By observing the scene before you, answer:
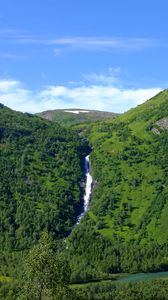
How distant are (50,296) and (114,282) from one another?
117 metres

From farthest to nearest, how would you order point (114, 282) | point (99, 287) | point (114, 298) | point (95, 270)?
point (95, 270), point (114, 282), point (99, 287), point (114, 298)

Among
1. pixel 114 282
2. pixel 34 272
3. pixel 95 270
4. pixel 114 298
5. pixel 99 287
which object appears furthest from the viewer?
pixel 95 270

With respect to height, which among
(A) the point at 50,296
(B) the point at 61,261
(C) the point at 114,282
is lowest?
(C) the point at 114,282

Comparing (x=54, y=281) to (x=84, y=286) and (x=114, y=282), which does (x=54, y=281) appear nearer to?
(x=84, y=286)

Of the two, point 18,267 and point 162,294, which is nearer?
point 162,294

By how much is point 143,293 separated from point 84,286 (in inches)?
866

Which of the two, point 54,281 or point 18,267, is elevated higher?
point 54,281

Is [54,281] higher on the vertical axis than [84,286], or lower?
higher

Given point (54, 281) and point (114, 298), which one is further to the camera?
point (114, 298)

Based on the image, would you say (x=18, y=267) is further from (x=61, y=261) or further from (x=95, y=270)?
(x=61, y=261)

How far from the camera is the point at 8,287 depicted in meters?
163

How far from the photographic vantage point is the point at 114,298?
154 metres

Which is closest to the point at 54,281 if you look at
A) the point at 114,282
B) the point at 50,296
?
the point at 50,296

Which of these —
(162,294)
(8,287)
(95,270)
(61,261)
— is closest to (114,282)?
(95,270)
